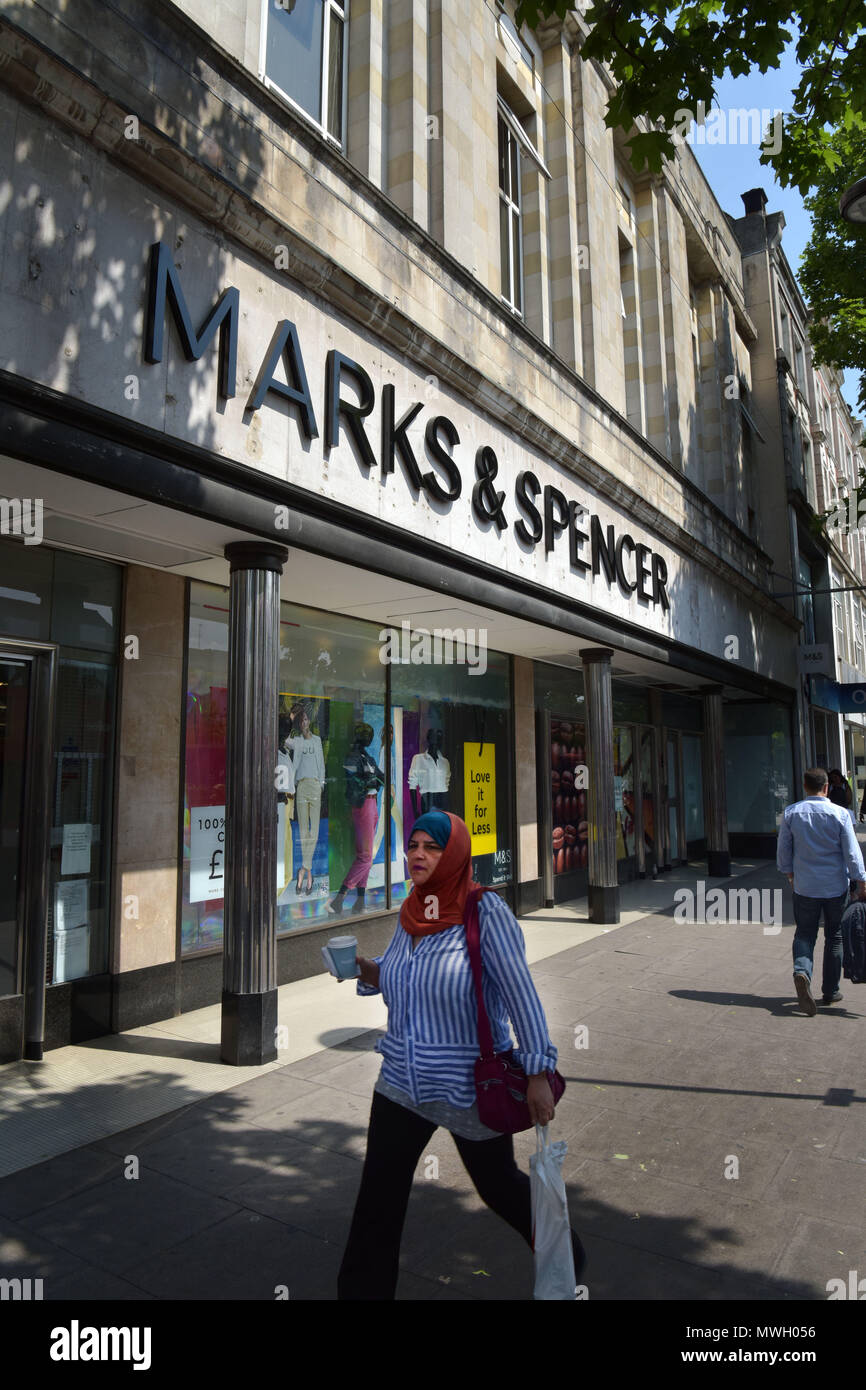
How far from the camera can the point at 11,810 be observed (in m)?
5.77

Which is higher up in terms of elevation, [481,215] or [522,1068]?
[481,215]

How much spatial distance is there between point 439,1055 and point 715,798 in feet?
45.7

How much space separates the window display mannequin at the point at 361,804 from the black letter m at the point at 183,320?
426 cm

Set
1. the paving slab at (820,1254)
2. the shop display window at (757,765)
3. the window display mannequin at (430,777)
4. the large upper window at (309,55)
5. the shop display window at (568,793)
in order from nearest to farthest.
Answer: the paving slab at (820,1254) → the large upper window at (309,55) → the window display mannequin at (430,777) → the shop display window at (568,793) → the shop display window at (757,765)

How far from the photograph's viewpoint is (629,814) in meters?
15.2

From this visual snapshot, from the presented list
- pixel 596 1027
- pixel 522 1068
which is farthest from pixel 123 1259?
pixel 596 1027

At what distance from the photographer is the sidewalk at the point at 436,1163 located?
321 cm

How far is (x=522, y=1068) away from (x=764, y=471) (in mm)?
22456

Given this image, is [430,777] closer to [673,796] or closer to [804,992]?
[804,992]

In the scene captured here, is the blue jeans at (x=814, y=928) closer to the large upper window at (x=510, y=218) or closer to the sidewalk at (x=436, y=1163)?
the sidewalk at (x=436, y=1163)

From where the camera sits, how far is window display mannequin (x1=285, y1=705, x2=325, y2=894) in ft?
26.7

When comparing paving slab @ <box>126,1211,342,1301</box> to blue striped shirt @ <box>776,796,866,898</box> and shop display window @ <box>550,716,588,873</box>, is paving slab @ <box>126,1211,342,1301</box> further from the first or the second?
shop display window @ <box>550,716,588,873</box>

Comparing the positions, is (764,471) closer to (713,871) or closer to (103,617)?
(713,871)

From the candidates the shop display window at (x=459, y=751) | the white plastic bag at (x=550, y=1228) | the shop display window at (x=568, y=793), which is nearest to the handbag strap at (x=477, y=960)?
the white plastic bag at (x=550, y=1228)
